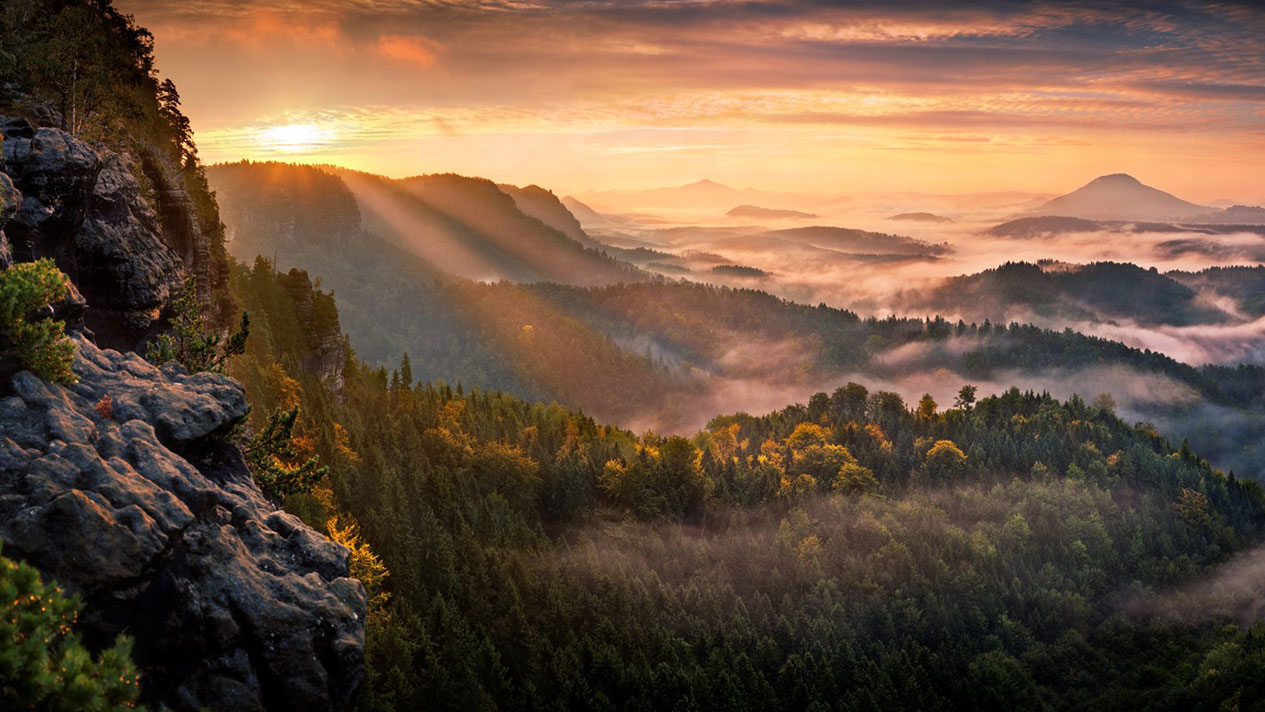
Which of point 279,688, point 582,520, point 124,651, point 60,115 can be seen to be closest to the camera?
point 124,651

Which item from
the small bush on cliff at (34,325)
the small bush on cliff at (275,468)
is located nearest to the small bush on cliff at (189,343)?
the small bush on cliff at (275,468)

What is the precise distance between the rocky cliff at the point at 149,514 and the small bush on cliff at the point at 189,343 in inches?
131

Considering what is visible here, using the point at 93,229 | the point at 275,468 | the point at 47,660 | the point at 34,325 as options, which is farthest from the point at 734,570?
the point at 47,660

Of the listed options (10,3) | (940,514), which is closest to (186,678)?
(10,3)

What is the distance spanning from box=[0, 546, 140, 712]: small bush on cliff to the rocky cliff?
9.90ft

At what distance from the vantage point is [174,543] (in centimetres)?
2597

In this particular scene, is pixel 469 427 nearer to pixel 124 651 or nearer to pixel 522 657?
pixel 522 657

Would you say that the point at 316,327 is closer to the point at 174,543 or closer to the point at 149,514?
the point at 174,543

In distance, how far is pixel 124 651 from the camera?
20.2 metres

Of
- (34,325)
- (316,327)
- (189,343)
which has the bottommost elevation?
(316,327)

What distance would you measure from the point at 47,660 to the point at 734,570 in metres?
126

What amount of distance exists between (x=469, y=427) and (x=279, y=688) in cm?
12017

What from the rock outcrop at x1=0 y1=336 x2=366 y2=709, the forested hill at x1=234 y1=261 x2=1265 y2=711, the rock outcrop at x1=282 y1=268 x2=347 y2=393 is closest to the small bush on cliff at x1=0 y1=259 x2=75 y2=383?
the rock outcrop at x1=0 y1=336 x2=366 y2=709

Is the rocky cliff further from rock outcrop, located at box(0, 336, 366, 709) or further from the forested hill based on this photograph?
the forested hill
